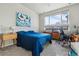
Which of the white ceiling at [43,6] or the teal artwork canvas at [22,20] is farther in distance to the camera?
the teal artwork canvas at [22,20]

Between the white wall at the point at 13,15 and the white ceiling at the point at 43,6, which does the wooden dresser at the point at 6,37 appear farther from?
the white ceiling at the point at 43,6

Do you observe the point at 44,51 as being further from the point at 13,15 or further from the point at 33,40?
the point at 13,15

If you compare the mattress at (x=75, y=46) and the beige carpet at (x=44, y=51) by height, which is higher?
the mattress at (x=75, y=46)

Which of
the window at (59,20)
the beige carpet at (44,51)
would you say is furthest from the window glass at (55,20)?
the beige carpet at (44,51)

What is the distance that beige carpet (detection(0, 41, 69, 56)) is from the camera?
1.00 metres

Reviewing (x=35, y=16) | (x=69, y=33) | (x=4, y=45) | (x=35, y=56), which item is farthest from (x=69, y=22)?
(x=4, y=45)

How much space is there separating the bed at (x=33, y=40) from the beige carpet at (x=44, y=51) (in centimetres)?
5

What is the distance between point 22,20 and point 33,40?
0.28 meters

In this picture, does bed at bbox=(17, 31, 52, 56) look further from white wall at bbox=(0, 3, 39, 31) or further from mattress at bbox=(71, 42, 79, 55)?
mattress at bbox=(71, 42, 79, 55)

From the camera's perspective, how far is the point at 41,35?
0.97m

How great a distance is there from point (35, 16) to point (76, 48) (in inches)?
24.2

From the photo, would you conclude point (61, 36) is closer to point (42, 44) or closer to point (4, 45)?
point (42, 44)

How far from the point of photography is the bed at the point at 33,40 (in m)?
0.97

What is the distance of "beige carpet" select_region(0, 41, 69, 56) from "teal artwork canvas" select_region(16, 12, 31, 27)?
30 cm
